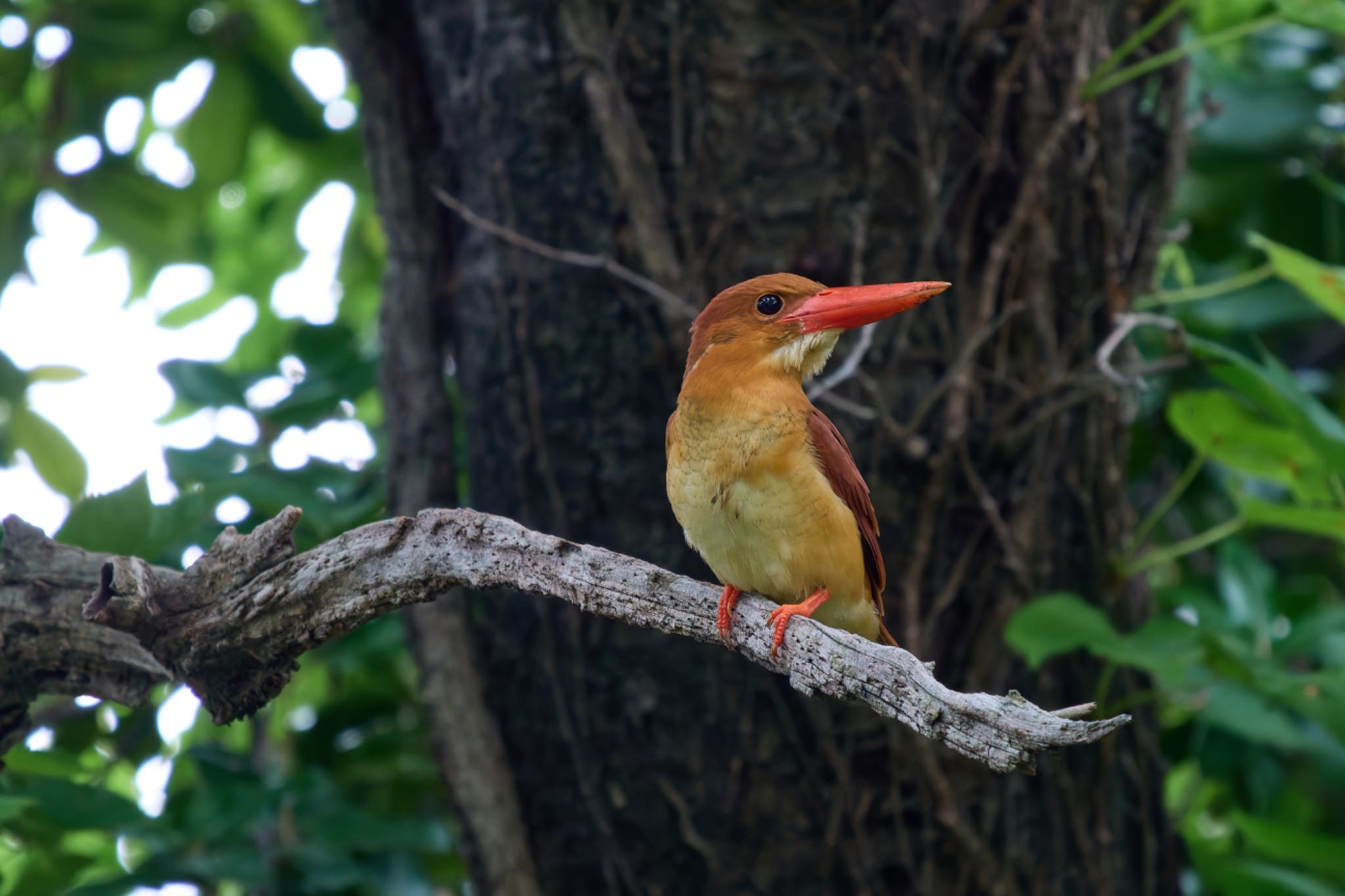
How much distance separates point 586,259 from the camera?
2.96m

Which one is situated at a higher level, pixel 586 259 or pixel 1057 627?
pixel 586 259

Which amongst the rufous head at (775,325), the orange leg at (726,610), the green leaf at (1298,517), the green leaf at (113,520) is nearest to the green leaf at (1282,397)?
the green leaf at (1298,517)

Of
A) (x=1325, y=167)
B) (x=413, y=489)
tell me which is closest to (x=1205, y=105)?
(x=1325, y=167)

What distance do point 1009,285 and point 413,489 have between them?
174cm

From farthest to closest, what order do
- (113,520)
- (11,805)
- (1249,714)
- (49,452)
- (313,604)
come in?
(49,452), (1249,714), (113,520), (11,805), (313,604)

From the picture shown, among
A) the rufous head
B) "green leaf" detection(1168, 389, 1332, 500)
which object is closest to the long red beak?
the rufous head

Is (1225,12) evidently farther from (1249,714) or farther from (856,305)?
(856,305)

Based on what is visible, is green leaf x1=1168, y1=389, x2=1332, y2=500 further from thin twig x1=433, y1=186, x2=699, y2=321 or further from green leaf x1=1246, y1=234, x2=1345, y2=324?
thin twig x1=433, y1=186, x2=699, y2=321

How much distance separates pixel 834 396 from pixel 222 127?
A: 2.42 m

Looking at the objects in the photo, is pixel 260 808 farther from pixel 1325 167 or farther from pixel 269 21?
pixel 1325 167

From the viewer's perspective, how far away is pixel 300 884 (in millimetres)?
3445

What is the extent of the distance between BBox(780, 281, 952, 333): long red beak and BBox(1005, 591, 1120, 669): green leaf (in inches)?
38.0

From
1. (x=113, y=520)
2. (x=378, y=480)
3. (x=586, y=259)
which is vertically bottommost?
(x=378, y=480)

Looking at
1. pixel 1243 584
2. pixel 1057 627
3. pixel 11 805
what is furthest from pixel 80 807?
pixel 1243 584
